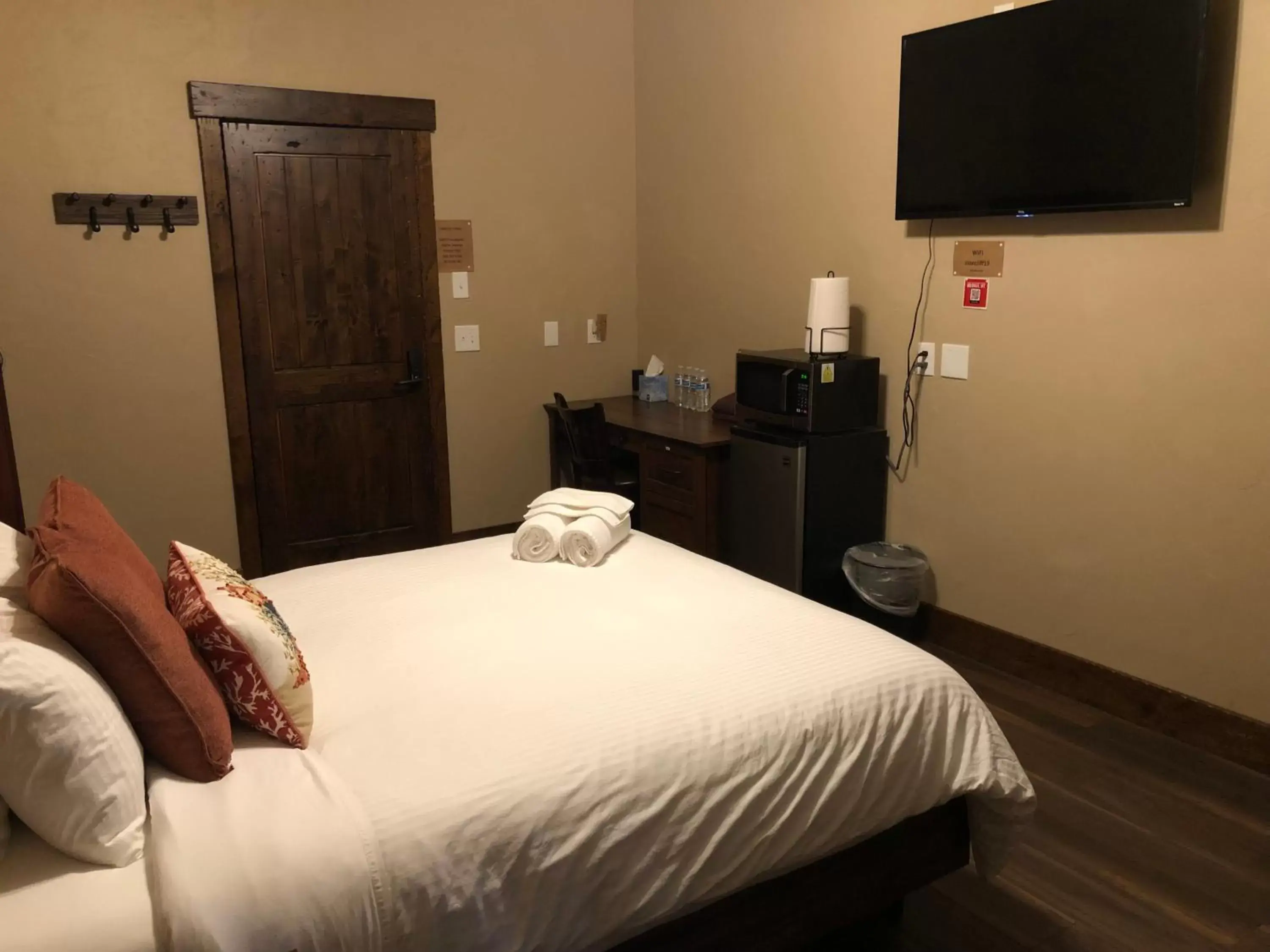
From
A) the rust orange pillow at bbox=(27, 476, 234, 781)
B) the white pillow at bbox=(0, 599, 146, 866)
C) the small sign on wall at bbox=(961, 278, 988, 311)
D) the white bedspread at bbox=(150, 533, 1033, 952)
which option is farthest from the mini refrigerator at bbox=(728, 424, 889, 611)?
the white pillow at bbox=(0, 599, 146, 866)

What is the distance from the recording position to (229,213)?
4062mm

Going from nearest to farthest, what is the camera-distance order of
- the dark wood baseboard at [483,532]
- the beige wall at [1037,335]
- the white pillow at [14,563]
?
the white pillow at [14,563] < the beige wall at [1037,335] < the dark wood baseboard at [483,532]

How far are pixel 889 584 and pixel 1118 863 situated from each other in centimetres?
142

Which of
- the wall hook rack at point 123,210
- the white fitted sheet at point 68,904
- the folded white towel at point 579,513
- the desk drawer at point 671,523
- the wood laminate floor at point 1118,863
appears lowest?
the wood laminate floor at point 1118,863

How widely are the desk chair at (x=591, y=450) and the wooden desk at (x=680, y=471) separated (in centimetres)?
9

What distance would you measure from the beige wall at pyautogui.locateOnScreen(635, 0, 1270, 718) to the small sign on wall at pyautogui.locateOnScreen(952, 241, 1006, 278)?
0.15 ft

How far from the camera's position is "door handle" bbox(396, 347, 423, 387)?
4.57m

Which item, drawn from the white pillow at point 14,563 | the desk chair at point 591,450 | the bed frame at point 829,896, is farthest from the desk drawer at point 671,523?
the white pillow at point 14,563

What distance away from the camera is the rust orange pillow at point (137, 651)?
1495 millimetres

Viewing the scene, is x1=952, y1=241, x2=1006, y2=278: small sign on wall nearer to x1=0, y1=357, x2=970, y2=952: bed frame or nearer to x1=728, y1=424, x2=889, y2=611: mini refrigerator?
x1=728, y1=424, x2=889, y2=611: mini refrigerator

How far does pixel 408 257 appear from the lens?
14.8 feet

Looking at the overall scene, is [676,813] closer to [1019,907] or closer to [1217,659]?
[1019,907]

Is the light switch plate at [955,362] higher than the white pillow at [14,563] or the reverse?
higher

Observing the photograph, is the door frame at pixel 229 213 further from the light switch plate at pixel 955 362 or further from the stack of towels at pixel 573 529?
the light switch plate at pixel 955 362
